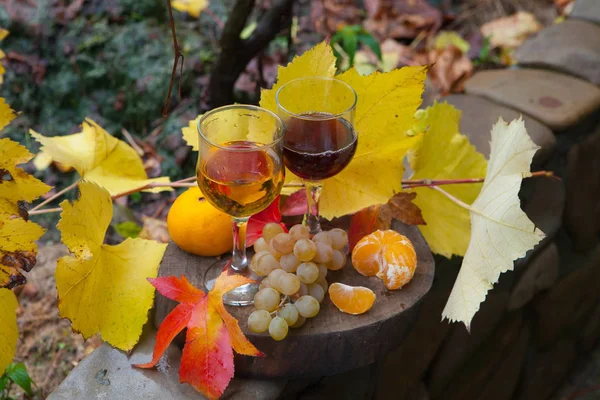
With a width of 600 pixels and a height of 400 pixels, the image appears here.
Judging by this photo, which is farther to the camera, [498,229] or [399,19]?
[399,19]

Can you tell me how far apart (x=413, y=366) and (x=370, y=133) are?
27.7 inches

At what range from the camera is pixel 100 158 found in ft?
4.00

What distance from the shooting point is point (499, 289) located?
1.68 m

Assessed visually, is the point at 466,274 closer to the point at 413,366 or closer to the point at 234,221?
the point at 234,221

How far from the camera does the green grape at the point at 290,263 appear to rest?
101 centimetres

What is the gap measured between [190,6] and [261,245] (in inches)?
57.1

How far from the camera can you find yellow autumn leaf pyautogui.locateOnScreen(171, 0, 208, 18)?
2.25 meters

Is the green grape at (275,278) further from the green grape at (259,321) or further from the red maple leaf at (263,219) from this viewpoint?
Answer: the red maple leaf at (263,219)

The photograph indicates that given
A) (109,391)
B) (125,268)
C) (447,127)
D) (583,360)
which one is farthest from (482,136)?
(583,360)

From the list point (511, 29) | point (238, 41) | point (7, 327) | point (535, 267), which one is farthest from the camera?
point (511, 29)

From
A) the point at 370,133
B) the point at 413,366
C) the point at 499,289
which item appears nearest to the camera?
the point at 370,133

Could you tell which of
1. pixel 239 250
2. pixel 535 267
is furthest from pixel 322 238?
pixel 535 267

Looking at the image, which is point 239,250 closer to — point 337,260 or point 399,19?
point 337,260

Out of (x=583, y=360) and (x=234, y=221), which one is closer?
(x=234, y=221)
